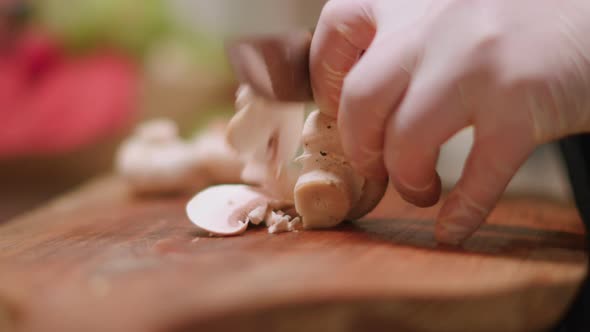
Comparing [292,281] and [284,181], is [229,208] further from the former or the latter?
[292,281]

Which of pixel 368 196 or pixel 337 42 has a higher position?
pixel 337 42

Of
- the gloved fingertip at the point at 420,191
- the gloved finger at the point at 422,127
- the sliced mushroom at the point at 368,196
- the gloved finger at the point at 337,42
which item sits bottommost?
the gloved fingertip at the point at 420,191

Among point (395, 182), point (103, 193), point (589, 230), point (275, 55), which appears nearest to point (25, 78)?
point (103, 193)

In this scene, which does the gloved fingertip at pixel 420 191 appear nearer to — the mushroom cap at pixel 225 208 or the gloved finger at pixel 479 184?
the gloved finger at pixel 479 184

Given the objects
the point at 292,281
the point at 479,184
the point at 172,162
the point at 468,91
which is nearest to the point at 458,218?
the point at 479,184

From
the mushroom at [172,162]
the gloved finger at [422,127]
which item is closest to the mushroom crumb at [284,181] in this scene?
the gloved finger at [422,127]

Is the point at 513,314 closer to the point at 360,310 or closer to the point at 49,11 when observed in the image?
the point at 360,310

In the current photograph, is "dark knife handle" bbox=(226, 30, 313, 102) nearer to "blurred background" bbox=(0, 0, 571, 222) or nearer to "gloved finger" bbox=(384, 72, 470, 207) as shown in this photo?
"gloved finger" bbox=(384, 72, 470, 207)
